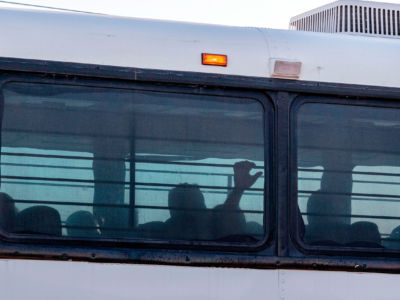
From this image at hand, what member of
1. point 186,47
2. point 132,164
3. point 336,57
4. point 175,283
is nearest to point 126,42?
point 186,47

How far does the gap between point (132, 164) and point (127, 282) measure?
0.66m

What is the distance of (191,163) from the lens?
5.05m

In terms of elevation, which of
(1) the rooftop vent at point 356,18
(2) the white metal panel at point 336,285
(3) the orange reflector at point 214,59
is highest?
(1) the rooftop vent at point 356,18

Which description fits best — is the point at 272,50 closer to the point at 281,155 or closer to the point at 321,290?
the point at 281,155

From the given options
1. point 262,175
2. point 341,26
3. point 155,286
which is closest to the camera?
point 155,286

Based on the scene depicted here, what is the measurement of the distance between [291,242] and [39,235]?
141 cm

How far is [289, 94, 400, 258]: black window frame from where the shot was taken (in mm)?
5137

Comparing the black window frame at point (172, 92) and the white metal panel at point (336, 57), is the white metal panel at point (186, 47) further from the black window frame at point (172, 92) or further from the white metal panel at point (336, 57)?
the black window frame at point (172, 92)

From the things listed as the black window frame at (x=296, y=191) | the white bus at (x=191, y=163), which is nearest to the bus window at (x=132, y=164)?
the white bus at (x=191, y=163)

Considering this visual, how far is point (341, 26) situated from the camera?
632cm

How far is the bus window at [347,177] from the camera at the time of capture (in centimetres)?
523

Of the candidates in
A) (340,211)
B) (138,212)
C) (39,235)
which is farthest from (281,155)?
(39,235)

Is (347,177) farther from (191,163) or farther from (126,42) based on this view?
(126,42)

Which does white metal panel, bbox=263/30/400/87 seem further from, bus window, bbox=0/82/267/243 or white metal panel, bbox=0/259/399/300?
white metal panel, bbox=0/259/399/300
